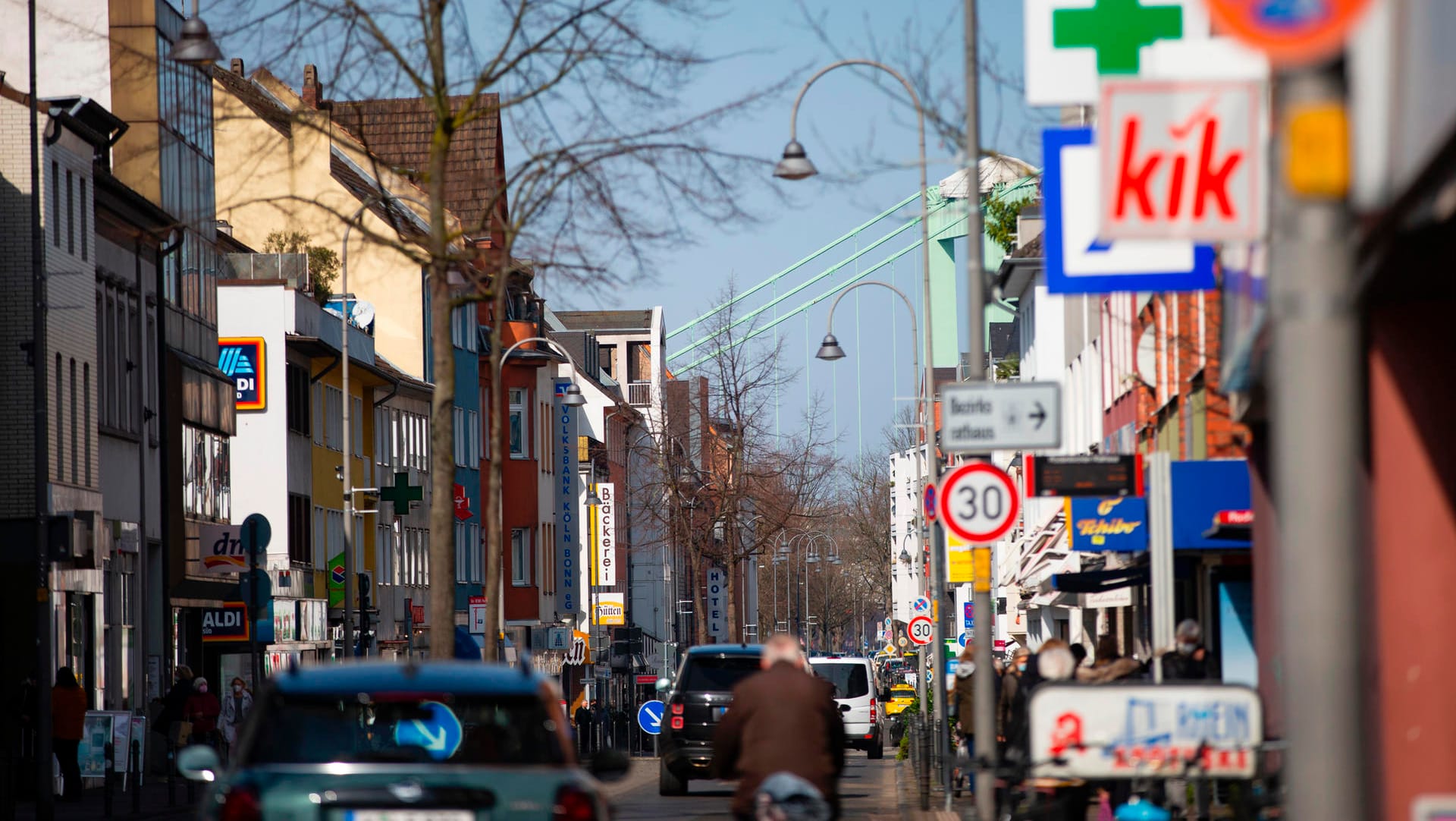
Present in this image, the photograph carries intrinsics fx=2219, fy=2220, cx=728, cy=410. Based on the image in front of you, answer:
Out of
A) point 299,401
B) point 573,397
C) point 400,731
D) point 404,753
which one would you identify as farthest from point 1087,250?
point 299,401

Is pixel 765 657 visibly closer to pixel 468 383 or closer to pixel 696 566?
pixel 696 566

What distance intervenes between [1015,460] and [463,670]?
4786 centimetres

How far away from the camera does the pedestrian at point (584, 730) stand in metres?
45.3

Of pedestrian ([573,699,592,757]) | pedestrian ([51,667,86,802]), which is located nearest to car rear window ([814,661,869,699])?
pedestrian ([573,699,592,757])

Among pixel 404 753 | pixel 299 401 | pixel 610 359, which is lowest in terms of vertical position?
pixel 404 753

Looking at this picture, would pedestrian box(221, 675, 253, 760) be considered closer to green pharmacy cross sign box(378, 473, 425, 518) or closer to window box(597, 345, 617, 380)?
green pharmacy cross sign box(378, 473, 425, 518)

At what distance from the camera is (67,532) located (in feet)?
67.8

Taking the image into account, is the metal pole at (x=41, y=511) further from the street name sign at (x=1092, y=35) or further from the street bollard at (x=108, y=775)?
the street name sign at (x=1092, y=35)

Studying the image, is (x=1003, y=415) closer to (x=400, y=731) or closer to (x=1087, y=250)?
(x=1087, y=250)

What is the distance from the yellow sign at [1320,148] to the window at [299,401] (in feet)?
152

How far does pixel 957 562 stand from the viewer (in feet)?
86.9

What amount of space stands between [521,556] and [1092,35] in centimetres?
5685

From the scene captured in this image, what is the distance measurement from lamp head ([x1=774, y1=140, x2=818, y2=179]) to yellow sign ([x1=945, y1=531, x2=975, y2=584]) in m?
4.44

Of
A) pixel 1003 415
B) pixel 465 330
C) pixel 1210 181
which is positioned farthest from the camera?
pixel 465 330
